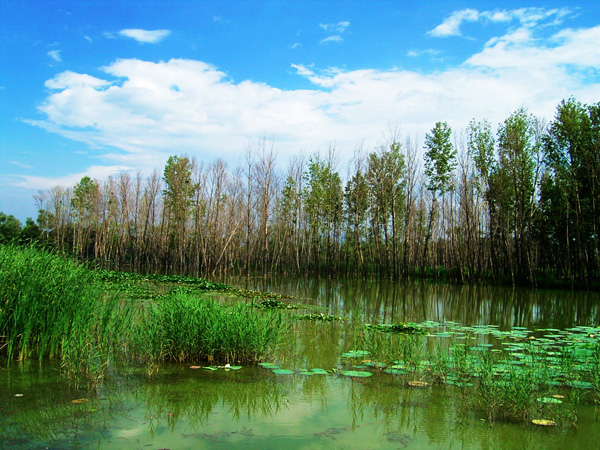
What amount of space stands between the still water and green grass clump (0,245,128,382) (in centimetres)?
29

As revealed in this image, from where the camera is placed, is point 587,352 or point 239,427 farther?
point 587,352

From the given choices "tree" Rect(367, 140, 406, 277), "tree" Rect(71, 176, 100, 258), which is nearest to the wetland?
"tree" Rect(367, 140, 406, 277)

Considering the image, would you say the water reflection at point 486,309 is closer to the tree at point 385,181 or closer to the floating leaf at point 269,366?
the floating leaf at point 269,366

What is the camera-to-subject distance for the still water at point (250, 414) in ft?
10.9

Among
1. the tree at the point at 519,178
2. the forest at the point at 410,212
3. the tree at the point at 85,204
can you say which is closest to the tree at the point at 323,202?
the forest at the point at 410,212

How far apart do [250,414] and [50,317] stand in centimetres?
289

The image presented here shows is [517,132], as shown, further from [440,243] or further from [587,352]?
[587,352]

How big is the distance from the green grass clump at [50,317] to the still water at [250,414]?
11.6 inches

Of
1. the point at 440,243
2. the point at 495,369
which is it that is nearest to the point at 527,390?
the point at 495,369

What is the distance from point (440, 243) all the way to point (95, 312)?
32897 mm

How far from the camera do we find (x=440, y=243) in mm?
35312

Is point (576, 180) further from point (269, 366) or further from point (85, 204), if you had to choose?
point (85, 204)

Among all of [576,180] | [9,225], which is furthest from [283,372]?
[9,225]

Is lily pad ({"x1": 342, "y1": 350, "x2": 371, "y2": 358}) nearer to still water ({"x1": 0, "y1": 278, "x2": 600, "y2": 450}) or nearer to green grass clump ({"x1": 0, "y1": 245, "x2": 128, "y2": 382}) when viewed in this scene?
still water ({"x1": 0, "y1": 278, "x2": 600, "y2": 450})
